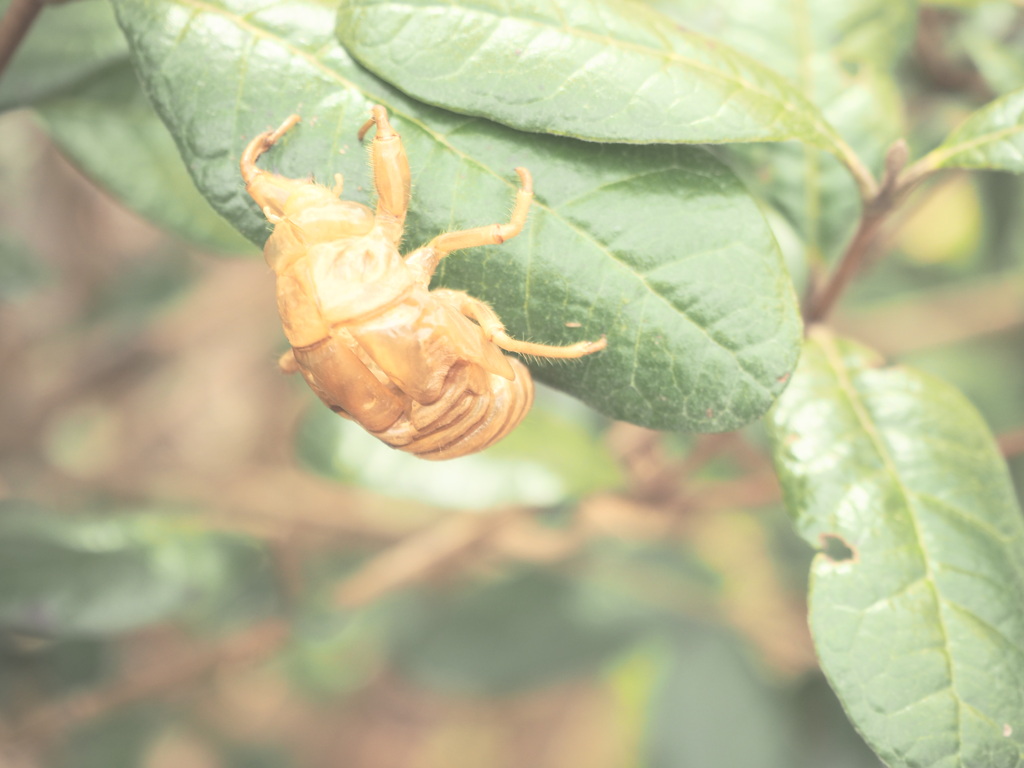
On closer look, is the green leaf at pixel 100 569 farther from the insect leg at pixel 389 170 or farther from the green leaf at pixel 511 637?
the insect leg at pixel 389 170

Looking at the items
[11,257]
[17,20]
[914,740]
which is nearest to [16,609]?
[11,257]

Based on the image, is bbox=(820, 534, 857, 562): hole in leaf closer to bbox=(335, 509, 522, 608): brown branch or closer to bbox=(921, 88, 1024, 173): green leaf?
bbox=(921, 88, 1024, 173): green leaf

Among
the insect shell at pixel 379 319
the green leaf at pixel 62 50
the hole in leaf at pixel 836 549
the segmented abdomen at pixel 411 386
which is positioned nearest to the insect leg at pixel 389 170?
the insect shell at pixel 379 319

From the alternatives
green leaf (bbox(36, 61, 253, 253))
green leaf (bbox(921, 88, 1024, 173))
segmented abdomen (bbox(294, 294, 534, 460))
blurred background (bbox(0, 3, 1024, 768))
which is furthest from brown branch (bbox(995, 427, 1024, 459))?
green leaf (bbox(36, 61, 253, 253))

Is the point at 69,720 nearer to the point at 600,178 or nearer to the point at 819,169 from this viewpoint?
the point at 600,178

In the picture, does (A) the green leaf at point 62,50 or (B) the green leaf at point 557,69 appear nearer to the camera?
(B) the green leaf at point 557,69

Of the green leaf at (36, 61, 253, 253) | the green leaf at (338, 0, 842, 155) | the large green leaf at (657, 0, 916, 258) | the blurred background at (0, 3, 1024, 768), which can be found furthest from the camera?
the blurred background at (0, 3, 1024, 768)

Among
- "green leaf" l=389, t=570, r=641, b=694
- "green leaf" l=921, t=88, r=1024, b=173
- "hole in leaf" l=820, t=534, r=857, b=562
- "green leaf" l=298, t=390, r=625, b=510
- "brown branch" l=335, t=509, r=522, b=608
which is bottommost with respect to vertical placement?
"green leaf" l=389, t=570, r=641, b=694

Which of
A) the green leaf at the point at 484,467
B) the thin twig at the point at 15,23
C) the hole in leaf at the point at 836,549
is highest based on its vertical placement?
the thin twig at the point at 15,23
